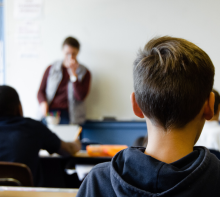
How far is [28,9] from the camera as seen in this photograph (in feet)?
12.3

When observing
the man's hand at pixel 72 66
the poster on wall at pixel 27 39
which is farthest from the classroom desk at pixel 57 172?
the poster on wall at pixel 27 39

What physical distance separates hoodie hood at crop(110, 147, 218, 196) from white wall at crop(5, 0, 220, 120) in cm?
290

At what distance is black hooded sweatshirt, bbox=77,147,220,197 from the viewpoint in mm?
490

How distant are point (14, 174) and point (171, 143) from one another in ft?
2.86

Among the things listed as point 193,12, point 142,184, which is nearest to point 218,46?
point 193,12

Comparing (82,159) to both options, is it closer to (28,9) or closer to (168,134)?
(168,134)

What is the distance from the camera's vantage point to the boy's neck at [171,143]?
0.57 m

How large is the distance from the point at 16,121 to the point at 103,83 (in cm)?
223

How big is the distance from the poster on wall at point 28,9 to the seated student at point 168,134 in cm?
349

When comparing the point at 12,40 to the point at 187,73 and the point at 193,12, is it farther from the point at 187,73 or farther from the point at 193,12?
the point at 187,73

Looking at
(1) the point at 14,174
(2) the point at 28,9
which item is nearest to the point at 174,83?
(1) the point at 14,174

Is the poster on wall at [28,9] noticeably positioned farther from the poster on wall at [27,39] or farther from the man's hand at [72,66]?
the man's hand at [72,66]

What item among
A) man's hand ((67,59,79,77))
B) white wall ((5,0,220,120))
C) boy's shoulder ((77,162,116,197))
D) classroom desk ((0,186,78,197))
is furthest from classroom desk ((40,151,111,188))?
white wall ((5,0,220,120))

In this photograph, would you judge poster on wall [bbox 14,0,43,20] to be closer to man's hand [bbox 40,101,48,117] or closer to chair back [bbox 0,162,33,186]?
man's hand [bbox 40,101,48,117]
